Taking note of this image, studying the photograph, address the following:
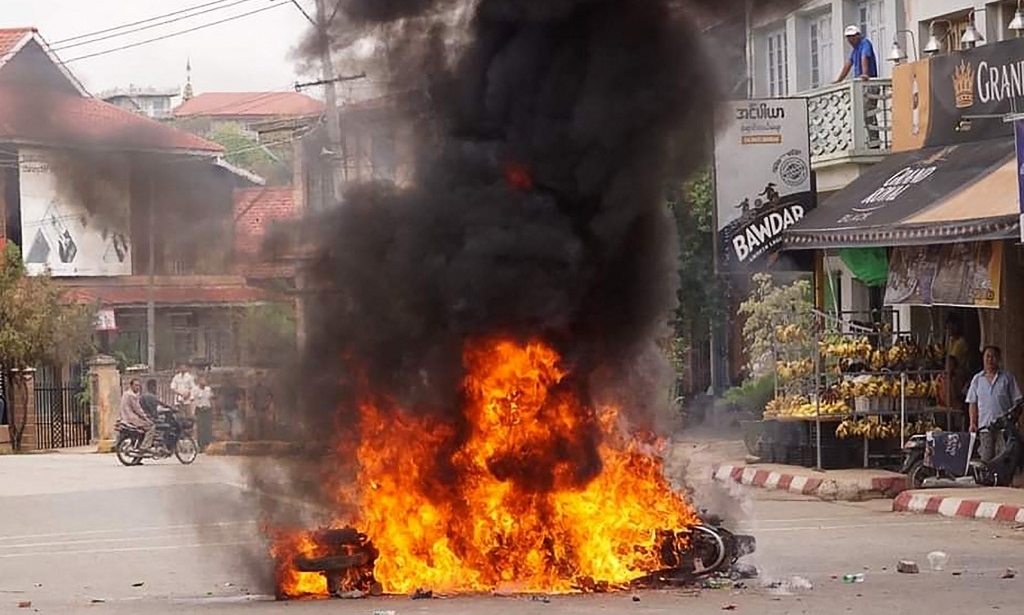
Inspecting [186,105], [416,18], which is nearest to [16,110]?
[416,18]

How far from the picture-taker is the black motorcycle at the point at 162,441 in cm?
2917

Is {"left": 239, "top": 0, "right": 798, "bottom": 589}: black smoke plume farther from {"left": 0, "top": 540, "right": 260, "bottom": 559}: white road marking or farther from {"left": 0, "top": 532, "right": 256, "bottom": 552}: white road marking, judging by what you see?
{"left": 0, "top": 532, "right": 256, "bottom": 552}: white road marking

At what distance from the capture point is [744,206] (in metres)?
22.9

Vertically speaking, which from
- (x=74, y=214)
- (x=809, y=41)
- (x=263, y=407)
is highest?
(x=809, y=41)

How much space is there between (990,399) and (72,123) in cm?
1017

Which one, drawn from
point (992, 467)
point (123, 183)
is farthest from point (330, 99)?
point (992, 467)

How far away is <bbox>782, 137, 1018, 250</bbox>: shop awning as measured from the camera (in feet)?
62.5

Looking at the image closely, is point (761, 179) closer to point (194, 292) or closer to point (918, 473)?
point (918, 473)

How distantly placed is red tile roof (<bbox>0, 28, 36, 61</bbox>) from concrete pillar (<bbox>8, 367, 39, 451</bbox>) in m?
23.3

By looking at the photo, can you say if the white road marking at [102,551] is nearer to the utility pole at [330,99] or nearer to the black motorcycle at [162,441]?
the utility pole at [330,99]

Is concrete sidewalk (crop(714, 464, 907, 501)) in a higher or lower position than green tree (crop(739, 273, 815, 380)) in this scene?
lower

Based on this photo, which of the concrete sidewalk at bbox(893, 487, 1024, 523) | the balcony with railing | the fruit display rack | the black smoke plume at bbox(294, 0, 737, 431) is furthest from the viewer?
the balcony with railing

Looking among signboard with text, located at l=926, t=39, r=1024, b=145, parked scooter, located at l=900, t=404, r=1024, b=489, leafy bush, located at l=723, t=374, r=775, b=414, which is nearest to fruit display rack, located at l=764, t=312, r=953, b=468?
parked scooter, located at l=900, t=404, r=1024, b=489

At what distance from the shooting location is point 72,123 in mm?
12914
